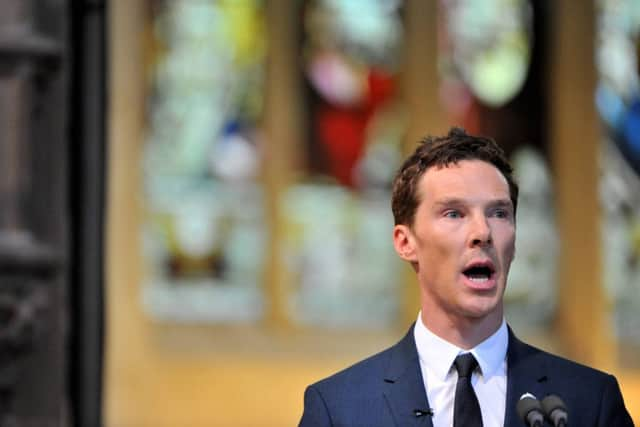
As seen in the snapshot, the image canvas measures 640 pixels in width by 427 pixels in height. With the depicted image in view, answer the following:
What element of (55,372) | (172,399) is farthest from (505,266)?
(172,399)

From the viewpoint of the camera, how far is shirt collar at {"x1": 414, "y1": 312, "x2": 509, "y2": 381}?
86.0 inches

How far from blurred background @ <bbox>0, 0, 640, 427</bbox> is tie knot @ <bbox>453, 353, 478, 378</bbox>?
570 cm

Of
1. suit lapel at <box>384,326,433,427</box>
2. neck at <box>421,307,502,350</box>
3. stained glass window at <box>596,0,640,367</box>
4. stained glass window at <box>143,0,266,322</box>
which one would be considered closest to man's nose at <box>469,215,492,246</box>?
neck at <box>421,307,502,350</box>

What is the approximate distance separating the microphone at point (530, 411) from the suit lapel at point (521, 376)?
7 cm

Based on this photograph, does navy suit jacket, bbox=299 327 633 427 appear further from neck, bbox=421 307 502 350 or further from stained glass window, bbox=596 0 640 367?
stained glass window, bbox=596 0 640 367

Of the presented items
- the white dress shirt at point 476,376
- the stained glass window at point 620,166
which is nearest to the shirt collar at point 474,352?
the white dress shirt at point 476,376

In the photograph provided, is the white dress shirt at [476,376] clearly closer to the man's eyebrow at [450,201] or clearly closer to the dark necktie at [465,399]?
the dark necktie at [465,399]

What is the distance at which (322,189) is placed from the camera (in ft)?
28.8

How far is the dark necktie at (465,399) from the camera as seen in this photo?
7.00 feet

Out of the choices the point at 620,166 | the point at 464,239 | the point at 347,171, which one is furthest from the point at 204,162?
the point at 464,239

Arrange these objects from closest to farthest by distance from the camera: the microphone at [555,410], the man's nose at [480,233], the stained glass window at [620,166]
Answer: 1. the microphone at [555,410]
2. the man's nose at [480,233]
3. the stained glass window at [620,166]

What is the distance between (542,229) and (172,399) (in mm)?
2276

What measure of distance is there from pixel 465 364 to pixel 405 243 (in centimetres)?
19

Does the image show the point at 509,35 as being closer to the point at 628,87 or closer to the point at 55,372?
the point at 628,87
